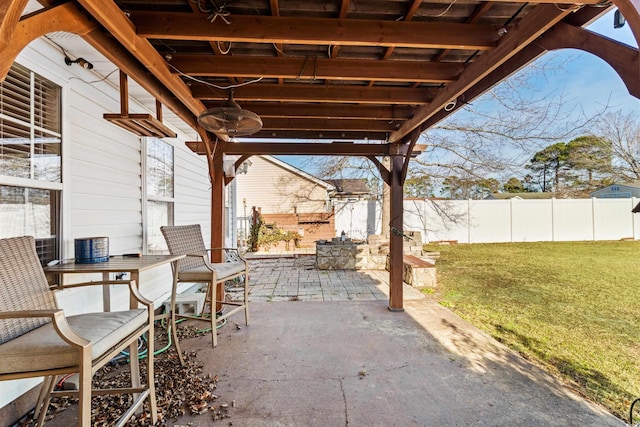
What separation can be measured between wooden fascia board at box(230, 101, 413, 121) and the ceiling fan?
2.53 feet

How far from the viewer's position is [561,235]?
38.7 feet

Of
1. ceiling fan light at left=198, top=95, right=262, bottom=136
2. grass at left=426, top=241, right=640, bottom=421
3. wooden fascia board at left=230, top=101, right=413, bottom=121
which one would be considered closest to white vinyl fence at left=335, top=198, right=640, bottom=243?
grass at left=426, top=241, right=640, bottom=421

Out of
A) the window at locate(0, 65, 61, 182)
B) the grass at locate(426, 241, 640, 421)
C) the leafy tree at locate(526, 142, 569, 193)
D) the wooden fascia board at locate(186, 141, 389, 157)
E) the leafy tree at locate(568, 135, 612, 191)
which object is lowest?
the grass at locate(426, 241, 640, 421)

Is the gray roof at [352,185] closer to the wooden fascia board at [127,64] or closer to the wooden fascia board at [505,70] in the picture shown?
the wooden fascia board at [505,70]

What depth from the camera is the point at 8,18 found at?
103 cm

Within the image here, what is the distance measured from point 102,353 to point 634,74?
2.78 metres

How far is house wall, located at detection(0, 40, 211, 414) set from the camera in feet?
7.63

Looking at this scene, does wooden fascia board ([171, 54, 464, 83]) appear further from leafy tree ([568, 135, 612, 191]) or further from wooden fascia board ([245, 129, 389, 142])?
leafy tree ([568, 135, 612, 191])

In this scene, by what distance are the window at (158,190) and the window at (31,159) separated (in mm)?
1466

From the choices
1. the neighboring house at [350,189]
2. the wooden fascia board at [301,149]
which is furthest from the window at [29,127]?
the neighboring house at [350,189]

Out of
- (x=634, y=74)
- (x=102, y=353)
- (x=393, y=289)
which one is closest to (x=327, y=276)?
(x=393, y=289)

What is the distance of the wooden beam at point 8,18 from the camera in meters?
1.00

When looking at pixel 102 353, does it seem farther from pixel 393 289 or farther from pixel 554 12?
pixel 393 289

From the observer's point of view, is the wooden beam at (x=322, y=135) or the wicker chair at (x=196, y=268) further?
the wooden beam at (x=322, y=135)
